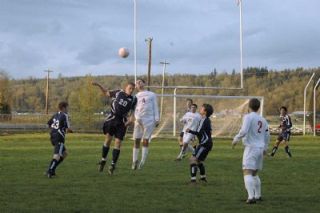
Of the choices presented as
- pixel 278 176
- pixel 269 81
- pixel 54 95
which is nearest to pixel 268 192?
pixel 278 176

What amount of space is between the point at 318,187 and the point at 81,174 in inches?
220

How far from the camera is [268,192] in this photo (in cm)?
1221

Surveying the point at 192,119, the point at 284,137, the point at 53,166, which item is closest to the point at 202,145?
the point at 53,166

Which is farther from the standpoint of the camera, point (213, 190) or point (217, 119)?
point (217, 119)

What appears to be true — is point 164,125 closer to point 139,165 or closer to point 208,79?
point 139,165

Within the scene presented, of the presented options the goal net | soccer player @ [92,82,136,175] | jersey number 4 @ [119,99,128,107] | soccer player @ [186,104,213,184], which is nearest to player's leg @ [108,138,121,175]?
soccer player @ [92,82,136,175]

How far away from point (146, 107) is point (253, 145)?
19.7ft

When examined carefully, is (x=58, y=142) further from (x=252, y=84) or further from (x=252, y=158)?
(x=252, y=84)

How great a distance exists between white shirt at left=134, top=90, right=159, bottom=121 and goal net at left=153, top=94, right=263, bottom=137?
22254mm

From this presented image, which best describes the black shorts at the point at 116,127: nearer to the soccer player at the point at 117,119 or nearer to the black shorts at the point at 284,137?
the soccer player at the point at 117,119

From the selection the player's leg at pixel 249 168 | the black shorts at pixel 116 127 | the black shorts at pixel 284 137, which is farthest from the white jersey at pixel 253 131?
the black shorts at pixel 284 137

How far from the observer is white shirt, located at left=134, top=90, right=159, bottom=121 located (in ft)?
54.2

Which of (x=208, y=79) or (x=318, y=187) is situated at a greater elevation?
(x=208, y=79)

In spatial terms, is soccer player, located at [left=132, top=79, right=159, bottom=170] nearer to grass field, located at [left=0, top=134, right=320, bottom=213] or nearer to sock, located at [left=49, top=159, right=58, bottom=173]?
grass field, located at [left=0, top=134, right=320, bottom=213]
